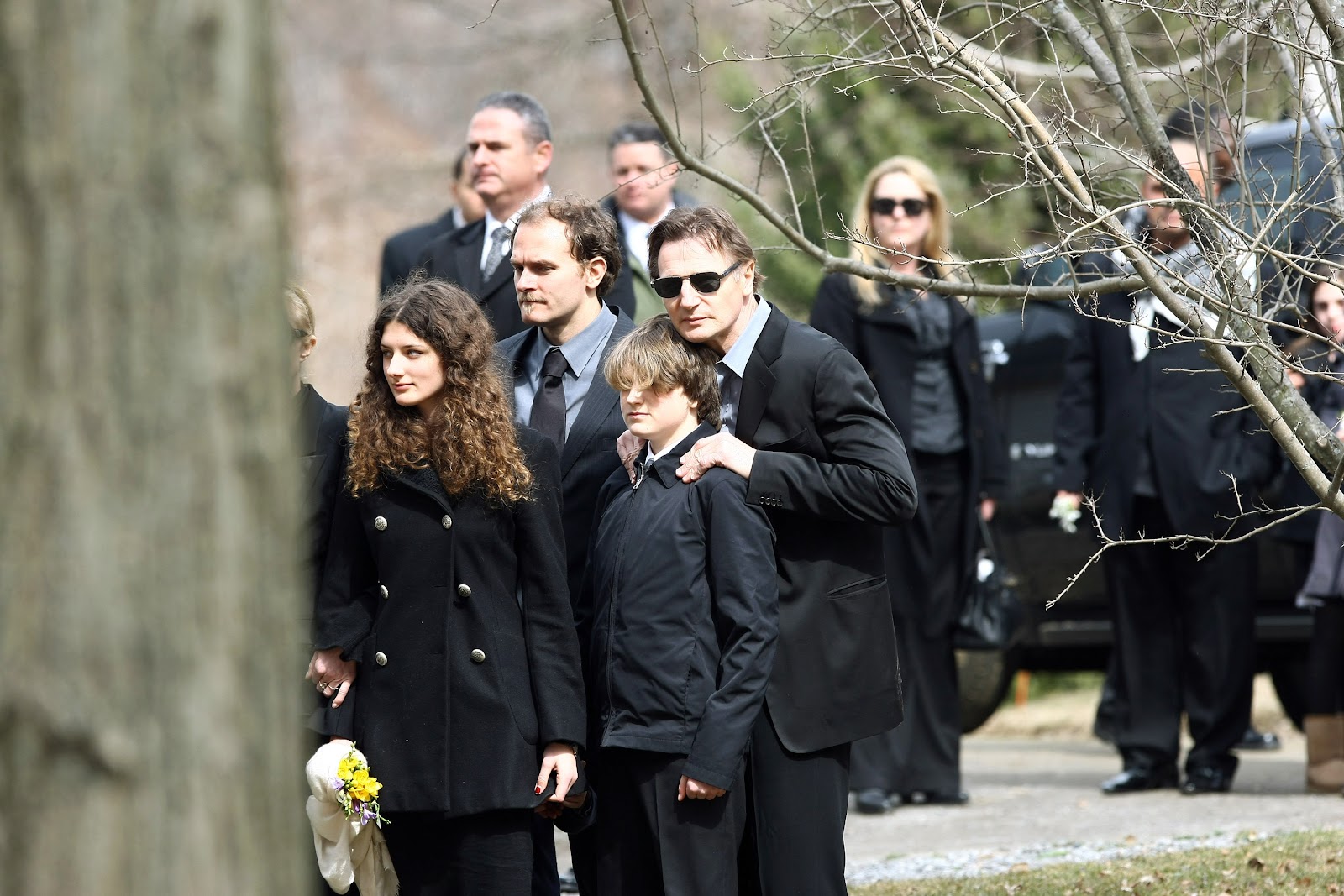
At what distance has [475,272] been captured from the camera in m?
6.21

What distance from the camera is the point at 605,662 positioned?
4.27 metres

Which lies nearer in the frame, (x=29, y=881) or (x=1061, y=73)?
(x=29, y=881)

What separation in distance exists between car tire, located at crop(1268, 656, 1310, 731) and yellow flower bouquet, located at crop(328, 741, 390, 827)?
635cm

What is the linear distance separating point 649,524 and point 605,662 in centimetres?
34

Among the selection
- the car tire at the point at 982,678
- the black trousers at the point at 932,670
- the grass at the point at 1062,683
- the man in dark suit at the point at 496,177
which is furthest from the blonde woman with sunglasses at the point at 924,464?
the grass at the point at 1062,683

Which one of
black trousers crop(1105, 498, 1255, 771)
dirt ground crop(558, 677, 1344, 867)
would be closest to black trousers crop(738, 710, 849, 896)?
dirt ground crop(558, 677, 1344, 867)

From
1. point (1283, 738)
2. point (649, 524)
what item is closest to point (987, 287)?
point (649, 524)

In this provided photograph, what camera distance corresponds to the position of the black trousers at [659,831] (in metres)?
4.16

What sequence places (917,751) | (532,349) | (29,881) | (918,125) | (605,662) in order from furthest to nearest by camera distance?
1. (918,125)
2. (917,751)
3. (532,349)
4. (605,662)
5. (29,881)

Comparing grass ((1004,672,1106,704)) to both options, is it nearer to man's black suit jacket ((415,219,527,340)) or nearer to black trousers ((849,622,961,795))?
black trousers ((849,622,961,795))

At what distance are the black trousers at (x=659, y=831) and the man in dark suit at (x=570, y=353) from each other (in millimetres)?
517

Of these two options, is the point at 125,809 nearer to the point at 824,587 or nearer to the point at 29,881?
the point at 29,881

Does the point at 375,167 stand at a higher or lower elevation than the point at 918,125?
higher

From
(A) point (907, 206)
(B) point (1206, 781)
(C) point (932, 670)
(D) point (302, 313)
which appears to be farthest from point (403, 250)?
(B) point (1206, 781)
